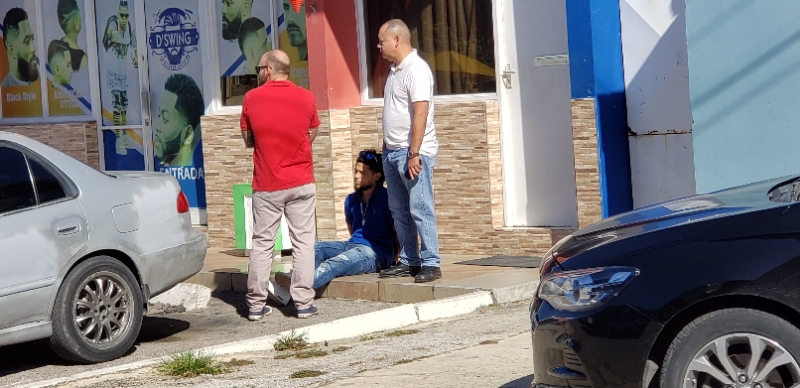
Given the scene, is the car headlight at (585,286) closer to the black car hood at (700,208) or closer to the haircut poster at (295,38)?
the black car hood at (700,208)

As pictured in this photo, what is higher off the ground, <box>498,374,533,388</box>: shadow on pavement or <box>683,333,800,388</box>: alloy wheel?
<box>683,333,800,388</box>: alloy wheel

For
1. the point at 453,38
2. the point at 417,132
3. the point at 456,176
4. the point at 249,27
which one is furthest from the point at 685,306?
the point at 249,27

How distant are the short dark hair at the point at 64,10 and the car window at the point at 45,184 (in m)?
7.08

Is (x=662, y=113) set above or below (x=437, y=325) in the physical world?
above

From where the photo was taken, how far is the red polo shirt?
27.6 ft

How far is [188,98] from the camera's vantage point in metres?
13.0

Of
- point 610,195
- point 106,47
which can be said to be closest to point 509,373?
point 610,195

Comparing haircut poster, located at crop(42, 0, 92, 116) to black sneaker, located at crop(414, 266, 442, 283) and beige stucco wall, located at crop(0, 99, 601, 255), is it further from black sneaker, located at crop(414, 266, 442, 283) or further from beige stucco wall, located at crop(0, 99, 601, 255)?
black sneaker, located at crop(414, 266, 442, 283)

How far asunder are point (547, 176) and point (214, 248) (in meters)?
3.84

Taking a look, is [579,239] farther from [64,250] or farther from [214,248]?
[214,248]

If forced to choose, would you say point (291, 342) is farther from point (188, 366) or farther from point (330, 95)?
point (330, 95)

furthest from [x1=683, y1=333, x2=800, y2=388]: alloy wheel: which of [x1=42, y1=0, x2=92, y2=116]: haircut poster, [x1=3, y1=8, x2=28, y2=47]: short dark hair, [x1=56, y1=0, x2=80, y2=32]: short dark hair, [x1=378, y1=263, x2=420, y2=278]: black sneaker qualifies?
[x1=3, y1=8, x2=28, y2=47]: short dark hair

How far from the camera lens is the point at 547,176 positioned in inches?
405

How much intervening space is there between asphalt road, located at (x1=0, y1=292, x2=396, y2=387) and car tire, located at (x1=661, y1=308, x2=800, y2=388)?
4.01 metres
